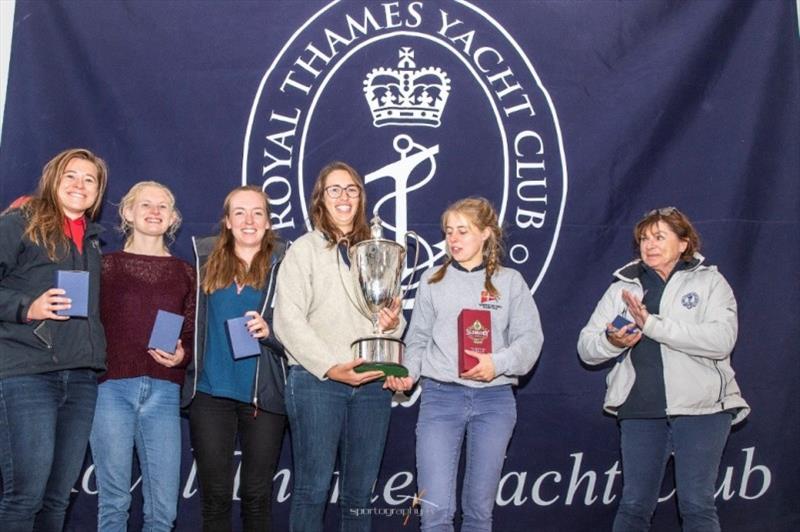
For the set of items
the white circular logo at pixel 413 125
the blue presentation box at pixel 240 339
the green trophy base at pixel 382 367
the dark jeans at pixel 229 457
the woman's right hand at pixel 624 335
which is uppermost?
the white circular logo at pixel 413 125

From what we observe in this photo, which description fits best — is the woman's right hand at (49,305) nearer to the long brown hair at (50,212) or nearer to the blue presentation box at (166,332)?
the long brown hair at (50,212)

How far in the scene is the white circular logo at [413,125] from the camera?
389 cm

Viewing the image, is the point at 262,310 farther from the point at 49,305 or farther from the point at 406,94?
the point at 406,94

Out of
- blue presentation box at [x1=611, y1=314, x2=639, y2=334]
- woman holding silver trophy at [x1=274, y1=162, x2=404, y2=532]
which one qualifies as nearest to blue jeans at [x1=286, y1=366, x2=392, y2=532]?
woman holding silver trophy at [x1=274, y1=162, x2=404, y2=532]

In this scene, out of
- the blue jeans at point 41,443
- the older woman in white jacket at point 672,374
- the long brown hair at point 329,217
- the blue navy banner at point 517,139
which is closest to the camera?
the blue jeans at point 41,443

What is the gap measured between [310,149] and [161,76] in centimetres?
74

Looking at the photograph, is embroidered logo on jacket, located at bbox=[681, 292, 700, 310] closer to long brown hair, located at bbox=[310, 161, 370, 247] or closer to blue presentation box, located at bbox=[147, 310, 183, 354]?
long brown hair, located at bbox=[310, 161, 370, 247]

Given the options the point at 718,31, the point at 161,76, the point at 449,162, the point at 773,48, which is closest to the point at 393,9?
the point at 449,162

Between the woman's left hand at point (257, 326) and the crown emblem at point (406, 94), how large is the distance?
123 cm

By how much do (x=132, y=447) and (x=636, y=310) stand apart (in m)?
1.89

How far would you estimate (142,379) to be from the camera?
3113 mm

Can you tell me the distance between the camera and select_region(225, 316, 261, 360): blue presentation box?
3.05 meters

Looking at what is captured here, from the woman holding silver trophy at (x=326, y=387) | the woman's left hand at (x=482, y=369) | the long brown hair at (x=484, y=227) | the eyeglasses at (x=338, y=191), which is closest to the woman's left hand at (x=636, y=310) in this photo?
the long brown hair at (x=484, y=227)

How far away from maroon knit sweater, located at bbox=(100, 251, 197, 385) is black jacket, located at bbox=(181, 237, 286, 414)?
0.07 m
